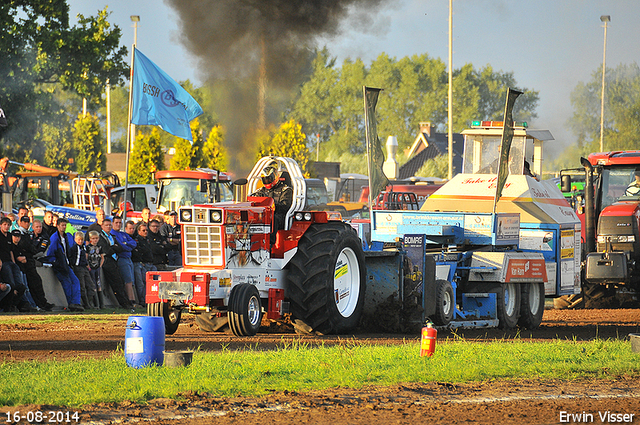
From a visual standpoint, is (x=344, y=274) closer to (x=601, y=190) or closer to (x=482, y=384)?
(x=482, y=384)

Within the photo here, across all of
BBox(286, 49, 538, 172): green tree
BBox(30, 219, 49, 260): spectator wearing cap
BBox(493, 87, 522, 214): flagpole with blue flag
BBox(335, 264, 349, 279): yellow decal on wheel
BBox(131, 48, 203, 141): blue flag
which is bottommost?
BBox(335, 264, 349, 279): yellow decal on wheel

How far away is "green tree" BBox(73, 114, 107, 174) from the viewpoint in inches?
2173

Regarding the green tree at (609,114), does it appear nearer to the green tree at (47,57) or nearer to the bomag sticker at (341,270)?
the green tree at (47,57)

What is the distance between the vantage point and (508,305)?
13953mm

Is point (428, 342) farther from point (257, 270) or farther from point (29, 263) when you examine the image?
point (29, 263)

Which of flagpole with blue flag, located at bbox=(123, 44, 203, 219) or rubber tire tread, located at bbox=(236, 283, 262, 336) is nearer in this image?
rubber tire tread, located at bbox=(236, 283, 262, 336)

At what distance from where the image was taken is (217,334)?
11352 millimetres

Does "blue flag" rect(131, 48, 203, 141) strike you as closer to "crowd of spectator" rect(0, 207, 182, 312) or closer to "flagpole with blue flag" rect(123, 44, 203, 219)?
"flagpole with blue flag" rect(123, 44, 203, 219)

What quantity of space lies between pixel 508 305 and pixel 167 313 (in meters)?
5.96

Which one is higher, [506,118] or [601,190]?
[506,118]

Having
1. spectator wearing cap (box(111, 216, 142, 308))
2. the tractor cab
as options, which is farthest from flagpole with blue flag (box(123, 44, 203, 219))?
the tractor cab

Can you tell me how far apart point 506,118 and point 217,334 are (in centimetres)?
689

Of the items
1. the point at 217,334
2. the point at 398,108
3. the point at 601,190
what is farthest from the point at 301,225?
the point at 398,108

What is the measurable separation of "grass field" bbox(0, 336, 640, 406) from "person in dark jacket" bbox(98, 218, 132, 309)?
25.1ft
